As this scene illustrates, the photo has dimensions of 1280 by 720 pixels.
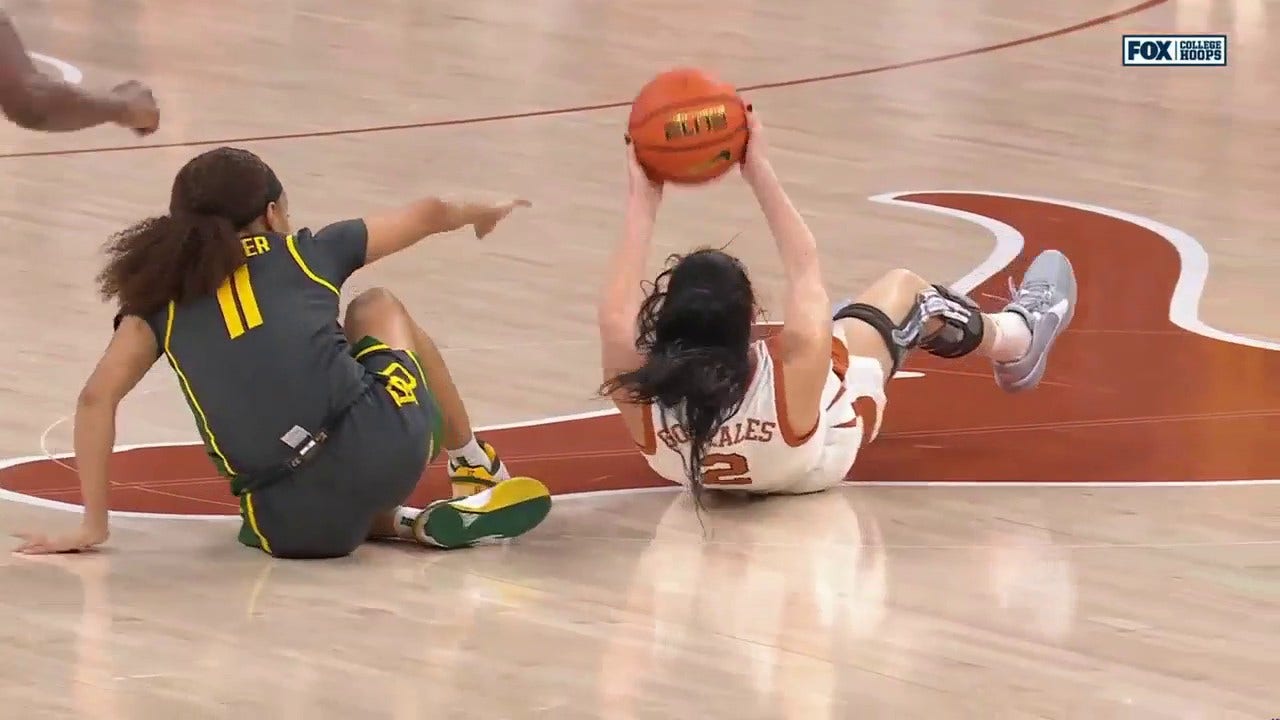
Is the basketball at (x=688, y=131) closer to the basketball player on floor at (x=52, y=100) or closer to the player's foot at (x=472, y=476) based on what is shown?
the player's foot at (x=472, y=476)

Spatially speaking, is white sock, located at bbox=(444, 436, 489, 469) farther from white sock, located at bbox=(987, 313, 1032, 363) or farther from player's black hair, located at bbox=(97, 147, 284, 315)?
white sock, located at bbox=(987, 313, 1032, 363)

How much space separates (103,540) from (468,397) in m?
1.45

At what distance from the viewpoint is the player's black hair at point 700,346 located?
15.1ft

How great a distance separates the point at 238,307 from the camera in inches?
177

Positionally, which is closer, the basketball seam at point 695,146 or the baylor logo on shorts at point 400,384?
the baylor logo on shorts at point 400,384

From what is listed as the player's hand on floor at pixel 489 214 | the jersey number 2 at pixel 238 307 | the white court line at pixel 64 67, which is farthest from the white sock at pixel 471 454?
the white court line at pixel 64 67

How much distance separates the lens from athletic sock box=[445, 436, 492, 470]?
499 cm

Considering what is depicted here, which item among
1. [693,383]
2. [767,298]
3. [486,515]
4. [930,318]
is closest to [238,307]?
[486,515]

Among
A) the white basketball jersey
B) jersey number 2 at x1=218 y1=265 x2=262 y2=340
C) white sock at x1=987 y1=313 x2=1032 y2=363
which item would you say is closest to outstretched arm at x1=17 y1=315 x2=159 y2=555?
jersey number 2 at x1=218 y1=265 x2=262 y2=340

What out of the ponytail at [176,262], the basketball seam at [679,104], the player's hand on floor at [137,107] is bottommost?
the ponytail at [176,262]

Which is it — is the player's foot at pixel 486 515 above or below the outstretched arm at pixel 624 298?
below

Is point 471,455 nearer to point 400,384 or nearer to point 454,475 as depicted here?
point 454,475

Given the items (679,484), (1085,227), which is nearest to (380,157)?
(1085,227)

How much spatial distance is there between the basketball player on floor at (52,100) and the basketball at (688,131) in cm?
115
